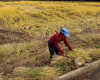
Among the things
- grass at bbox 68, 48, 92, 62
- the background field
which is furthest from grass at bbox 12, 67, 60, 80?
grass at bbox 68, 48, 92, 62

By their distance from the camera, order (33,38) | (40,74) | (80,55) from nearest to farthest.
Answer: (40,74) < (80,55) < (33,38)

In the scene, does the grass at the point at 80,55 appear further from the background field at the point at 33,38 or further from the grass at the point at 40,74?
the grass at the point at 40,74

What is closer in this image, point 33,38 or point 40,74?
point 40,74

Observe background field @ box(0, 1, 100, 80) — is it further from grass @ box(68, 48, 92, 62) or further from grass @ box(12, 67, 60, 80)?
grass @ box(68, 48, 92, 62)

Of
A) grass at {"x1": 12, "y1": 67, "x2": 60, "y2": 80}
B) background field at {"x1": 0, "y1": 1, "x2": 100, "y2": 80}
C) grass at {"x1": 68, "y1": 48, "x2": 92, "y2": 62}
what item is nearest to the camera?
grass at {"x1": 12, "y1": 67, "x2": 60, "y2": 80}

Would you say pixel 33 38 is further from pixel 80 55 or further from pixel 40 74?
pixel 40 74

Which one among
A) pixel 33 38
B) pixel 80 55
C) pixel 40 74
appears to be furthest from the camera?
pixel 33 38

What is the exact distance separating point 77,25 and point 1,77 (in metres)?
5.95

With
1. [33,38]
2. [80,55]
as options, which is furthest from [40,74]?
[33,38]

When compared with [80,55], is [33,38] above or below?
below

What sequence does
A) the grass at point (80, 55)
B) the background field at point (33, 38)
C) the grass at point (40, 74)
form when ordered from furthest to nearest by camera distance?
the background field at point (33, 38)
the grass at point (80, 55)
the grass at point (40, 74)

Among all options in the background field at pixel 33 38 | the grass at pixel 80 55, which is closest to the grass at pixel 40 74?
the background field at pixel 33 38

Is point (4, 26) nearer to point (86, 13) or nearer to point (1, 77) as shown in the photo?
point (1, 77)

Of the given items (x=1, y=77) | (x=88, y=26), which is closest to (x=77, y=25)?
(x=88, y=26)
